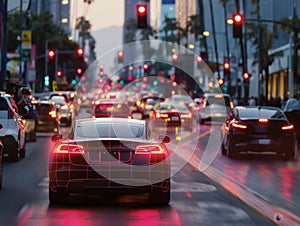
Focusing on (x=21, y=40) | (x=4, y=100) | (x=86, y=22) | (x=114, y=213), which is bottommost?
(x=114, y=213)

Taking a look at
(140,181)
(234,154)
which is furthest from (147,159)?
(234,154)

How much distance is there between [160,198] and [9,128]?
1053 cm

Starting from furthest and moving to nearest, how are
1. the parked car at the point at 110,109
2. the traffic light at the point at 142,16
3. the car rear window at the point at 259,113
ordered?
the parked car at the point at 110,109 < the traffic light at the point at 142,16 < the car rear window at the point at 259,113

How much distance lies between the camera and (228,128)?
26938mm

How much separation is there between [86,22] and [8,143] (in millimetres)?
162451

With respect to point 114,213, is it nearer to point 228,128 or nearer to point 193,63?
point 228,128

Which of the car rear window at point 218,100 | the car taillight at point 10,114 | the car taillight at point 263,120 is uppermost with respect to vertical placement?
the car rear window at point 218,100

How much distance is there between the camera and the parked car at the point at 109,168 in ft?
45.0

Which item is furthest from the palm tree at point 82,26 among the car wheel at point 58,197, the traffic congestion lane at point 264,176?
the car wheel at point 58,197

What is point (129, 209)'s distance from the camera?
13758mm

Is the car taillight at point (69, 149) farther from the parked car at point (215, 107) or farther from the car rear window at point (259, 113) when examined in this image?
the parked car at point (215, 107)

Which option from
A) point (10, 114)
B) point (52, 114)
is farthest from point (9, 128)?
point (52, 114)

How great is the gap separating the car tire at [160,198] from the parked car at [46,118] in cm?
2536

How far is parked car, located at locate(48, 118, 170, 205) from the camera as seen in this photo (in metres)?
13.7
